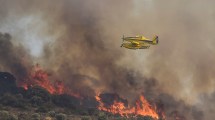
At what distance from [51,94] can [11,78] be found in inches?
Result: 648

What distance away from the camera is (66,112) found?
147 metres

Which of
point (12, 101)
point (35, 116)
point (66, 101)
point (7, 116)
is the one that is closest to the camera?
point (7, 116)

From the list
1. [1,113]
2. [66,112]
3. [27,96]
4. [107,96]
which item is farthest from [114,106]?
[1,113]

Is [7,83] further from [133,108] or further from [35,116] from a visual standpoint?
[133,108]

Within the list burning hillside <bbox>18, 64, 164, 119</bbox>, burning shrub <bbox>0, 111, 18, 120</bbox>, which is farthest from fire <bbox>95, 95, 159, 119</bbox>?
burning shrub <bbox>0, 111, 18, 120</bbox>

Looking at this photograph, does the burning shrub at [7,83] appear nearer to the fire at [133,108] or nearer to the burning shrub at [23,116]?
the burning shrub at [23,116]

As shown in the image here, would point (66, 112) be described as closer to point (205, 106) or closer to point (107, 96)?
point (107, 96)

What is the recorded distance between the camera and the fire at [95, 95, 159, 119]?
158375mm

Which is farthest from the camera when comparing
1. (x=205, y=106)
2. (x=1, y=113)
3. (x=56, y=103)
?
(x=205, y=106)

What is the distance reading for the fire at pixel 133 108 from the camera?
158m

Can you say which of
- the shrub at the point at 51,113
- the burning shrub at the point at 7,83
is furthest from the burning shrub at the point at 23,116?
the burning shrub at the point at 7,83

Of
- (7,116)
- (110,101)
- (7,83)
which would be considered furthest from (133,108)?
(7,116)

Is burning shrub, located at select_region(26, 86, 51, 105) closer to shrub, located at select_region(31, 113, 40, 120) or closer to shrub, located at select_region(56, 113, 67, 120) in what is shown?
shrub, located at select_region(56, 113, 67, 120)

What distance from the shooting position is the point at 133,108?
530ft
